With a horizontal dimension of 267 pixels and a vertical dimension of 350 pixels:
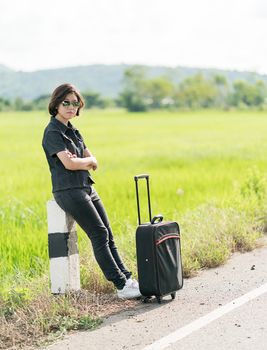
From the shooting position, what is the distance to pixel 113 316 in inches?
221

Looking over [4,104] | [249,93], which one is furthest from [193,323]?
[249,93]

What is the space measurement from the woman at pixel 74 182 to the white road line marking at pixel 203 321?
27.0 inches

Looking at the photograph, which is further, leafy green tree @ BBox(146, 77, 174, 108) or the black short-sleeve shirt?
leafy green tree @ BBox(146, 77, 174, 108)

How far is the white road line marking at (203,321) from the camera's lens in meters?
4.90

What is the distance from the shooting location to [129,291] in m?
5.95

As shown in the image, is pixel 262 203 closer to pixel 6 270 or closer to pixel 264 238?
pixel 264 238

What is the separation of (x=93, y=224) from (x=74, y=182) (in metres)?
0.35

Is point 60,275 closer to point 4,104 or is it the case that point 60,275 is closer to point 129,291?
point 129,291

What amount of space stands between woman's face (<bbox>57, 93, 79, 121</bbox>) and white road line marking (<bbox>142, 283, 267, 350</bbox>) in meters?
1.83

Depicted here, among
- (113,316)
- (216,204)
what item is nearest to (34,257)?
(113,316)

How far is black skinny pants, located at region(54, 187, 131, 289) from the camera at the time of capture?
5859 millimetres

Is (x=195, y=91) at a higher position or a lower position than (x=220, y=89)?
lower

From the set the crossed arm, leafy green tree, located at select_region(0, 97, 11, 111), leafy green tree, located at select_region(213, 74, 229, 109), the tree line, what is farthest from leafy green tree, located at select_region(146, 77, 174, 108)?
the crossed arm

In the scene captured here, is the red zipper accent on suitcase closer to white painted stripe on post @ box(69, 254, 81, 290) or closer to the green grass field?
white painted stripe on post @ box(69, 254, 81, 290)
